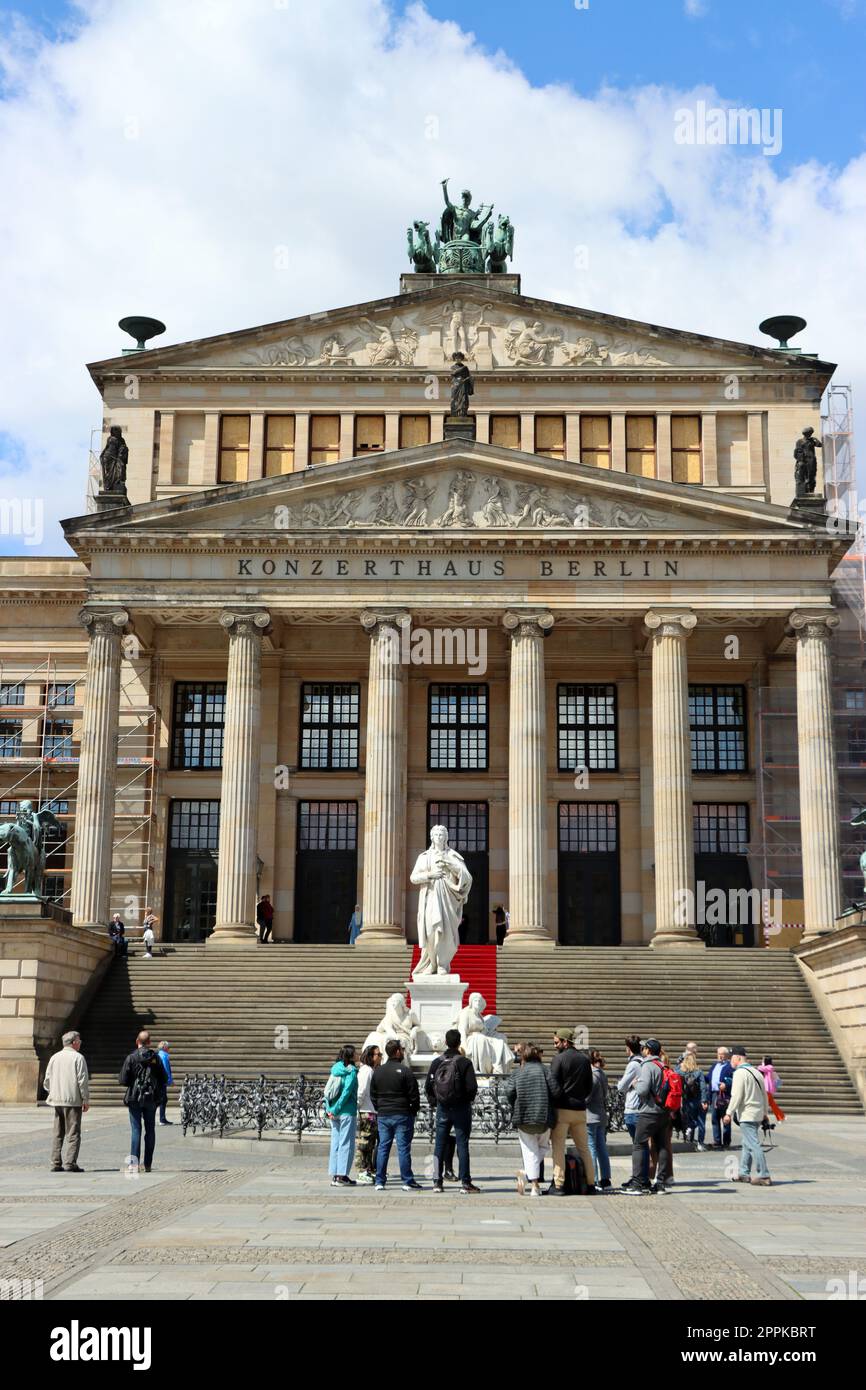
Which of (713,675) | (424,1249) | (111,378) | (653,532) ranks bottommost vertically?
(424,1249)

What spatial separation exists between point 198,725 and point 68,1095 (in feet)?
112

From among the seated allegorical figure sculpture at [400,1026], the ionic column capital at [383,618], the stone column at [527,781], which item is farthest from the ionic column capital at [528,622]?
the seated allegorical figure sculpture at [400,1026]

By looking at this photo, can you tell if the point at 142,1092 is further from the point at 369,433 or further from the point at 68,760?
the point at 369,433

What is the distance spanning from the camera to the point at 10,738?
56.8m

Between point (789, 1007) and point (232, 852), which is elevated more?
point (232, 852)

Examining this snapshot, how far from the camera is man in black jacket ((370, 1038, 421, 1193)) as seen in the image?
63.0 feet

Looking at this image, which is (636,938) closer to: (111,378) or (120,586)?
(120,586)

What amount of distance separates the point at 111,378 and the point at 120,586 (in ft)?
35.5

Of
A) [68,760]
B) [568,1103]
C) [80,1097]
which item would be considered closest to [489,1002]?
[80,1097]

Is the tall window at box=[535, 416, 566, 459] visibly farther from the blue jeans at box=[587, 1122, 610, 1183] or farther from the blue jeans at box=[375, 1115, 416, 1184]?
the blue jeans at box=[375, 1115, 416, 1184]

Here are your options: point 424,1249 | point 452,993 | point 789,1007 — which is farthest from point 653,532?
point 424,1249

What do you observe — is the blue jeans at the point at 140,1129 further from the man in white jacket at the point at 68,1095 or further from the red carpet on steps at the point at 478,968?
the red carpet on steps at the point at 478,968

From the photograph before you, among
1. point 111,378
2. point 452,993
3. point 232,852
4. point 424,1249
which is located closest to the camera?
point 424,1249
